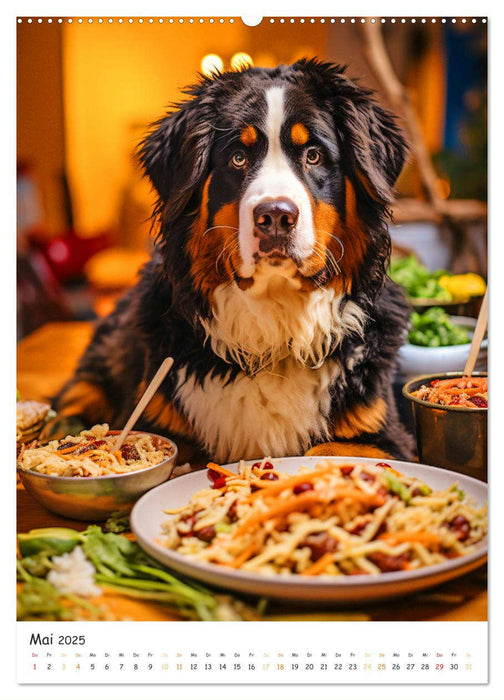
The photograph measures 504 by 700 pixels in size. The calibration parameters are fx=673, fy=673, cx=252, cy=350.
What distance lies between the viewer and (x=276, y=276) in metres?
1.49

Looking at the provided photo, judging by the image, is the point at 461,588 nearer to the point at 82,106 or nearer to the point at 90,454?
the point at 90,454

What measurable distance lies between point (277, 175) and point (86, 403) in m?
0.96

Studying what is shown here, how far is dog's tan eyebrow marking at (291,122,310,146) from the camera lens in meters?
1.45

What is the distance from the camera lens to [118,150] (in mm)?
2650

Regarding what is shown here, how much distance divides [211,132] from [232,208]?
7.7 inches

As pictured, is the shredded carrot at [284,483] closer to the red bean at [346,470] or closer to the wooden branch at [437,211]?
the red bean at [346,470]

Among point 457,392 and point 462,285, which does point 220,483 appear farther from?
point 462,285

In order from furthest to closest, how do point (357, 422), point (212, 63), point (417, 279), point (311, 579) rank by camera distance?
point (417, 279) → point (357, 422) → point (212, 63) → point (311, 579)

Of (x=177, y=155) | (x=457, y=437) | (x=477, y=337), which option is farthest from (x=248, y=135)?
(x=457, y=437)

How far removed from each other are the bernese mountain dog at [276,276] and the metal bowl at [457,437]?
187 mm

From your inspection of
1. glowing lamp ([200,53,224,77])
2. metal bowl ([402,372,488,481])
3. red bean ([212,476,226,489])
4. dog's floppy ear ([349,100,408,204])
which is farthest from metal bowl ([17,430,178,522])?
glowing lamp ([200,53,224,77])

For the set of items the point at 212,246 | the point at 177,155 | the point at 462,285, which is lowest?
the point at 462,285
